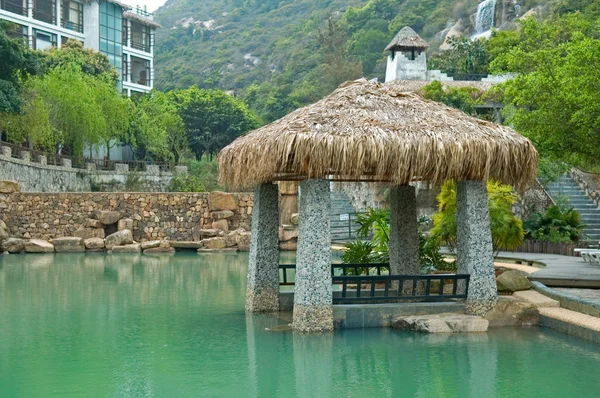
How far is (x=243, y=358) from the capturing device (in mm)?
8336

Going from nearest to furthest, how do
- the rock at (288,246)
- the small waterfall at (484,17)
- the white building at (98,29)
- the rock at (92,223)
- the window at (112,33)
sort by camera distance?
the rock at (288,246) < the rock at (92,223) < the white building at (98,29) < the window at (112,33) < the small waterfall at (484,17)

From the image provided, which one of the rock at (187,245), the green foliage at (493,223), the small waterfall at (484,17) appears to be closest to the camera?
the green foliage at (493,223)

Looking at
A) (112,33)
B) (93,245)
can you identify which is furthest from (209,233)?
(112,33)

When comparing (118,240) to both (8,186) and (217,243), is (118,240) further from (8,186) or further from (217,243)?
(8,186)

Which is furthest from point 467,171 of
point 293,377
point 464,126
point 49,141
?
point 49,141

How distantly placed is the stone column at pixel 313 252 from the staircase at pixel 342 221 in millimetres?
14954

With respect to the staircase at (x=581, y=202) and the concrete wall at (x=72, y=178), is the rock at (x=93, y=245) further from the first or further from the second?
the staircase at (x=581, y=202)

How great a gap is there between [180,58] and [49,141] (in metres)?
55.9

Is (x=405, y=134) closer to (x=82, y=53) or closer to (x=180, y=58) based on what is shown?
(x=82, y=53)

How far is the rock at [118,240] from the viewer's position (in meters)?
24.8

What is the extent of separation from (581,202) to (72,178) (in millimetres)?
21792

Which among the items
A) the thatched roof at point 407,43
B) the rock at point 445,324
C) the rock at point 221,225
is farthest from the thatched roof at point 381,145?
the thatched roof at point 407,43

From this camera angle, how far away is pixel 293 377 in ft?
24.9

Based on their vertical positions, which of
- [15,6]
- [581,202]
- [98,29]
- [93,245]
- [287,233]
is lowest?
[93,245]
